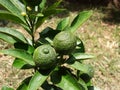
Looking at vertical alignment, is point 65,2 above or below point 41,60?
below

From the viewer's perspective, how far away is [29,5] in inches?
75.7

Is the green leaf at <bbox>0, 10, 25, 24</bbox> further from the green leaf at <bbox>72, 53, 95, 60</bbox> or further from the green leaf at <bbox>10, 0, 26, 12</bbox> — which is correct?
the green leaf at <bbox>72, 53, 95, 60</bbox>

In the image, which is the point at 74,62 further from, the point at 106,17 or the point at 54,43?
the point at 106,17

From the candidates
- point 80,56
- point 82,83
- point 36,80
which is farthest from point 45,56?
point 82,83

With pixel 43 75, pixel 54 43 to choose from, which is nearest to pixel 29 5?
pixel 54 43

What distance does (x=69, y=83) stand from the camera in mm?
1962

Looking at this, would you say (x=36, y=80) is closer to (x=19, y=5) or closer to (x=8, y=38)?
(x=8, y=38)

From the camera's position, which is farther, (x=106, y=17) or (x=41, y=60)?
(x=106, y=17)

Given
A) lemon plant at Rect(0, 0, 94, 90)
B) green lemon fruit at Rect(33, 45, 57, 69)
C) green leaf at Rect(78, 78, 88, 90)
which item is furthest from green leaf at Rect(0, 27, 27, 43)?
green leaf at Rect(78, 78, 88, 90)

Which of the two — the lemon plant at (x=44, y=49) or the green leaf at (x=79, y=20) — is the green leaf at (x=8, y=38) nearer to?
the lemon plant at (x=44, y=49)

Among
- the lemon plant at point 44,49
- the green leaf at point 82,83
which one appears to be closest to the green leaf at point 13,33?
the lemon plant at point 44,49

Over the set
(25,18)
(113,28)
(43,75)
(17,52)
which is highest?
(25,18)

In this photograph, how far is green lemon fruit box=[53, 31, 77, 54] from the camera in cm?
185

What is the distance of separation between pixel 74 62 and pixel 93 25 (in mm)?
4057
